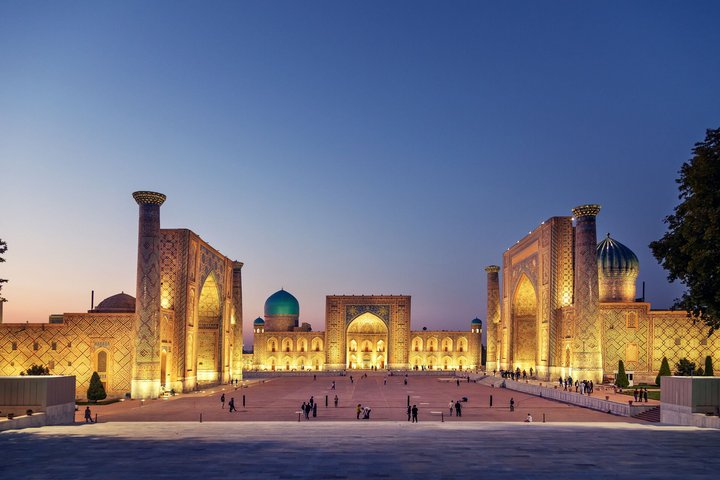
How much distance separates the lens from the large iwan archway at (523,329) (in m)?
55.3

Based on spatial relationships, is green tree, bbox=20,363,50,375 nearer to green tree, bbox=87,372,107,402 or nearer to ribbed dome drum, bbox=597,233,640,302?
green tree, bbox=87,372,107,402

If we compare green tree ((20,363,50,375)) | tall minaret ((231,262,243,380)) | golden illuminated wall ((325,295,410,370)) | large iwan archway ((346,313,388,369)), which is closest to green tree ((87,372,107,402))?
green tree ((20,363,50,375))

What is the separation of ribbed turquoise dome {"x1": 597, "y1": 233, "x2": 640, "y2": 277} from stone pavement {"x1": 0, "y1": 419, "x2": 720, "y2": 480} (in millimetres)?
28732

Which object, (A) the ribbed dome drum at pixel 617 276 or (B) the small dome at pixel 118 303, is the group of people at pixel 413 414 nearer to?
(B) the small dome at pixel 118 303

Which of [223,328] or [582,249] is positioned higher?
[582,249]

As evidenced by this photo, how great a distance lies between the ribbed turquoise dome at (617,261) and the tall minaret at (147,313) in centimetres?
3057

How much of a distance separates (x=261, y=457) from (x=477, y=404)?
65.7 feet

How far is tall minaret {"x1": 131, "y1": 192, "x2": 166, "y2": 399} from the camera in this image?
108ft

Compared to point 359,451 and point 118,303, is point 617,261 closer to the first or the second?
point 118,303

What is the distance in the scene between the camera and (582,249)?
127ft

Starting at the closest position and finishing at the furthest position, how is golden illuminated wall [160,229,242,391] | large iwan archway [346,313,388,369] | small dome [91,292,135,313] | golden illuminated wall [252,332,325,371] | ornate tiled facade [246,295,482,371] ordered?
1. golden illuminated wall [160,229,242,391]
2. small dome [91,292,135,313]
3. ornate tiled facade [246,295,482,371]
4. large iwan archway [346,313,388,369]
5. golden illuminated wall [252,332,325,371]

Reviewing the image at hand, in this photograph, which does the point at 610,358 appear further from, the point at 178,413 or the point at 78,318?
the point at 78,318

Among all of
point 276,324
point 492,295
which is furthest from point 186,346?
point 276,324

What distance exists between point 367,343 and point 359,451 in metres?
59.7
